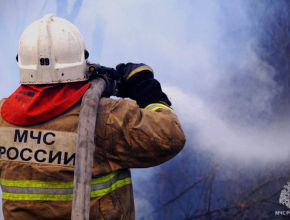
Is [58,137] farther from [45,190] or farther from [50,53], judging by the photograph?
[50,53]

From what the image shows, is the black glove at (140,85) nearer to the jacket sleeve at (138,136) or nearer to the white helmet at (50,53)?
the jacket sleeve at (138,136)

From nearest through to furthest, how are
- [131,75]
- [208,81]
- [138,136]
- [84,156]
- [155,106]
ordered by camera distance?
[84,156] → [138,136] → [155,106] → [131,75] → [208,81]

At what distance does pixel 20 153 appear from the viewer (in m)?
1.49

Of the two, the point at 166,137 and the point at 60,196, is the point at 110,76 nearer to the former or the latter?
the point at 166,137

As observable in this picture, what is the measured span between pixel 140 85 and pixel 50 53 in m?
0.41

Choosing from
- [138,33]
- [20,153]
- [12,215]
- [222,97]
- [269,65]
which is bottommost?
[12,215]

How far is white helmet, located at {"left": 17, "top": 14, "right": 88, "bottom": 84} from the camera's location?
1538mm

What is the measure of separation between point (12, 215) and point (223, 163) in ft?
5.05

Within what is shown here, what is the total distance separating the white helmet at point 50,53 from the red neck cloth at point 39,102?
36 mm

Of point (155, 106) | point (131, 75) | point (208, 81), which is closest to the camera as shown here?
point (155, 106)

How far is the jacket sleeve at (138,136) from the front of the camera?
1.46 meters

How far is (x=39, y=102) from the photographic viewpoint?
59.0 inches

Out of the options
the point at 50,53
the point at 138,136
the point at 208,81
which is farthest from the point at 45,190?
the point at 208,81

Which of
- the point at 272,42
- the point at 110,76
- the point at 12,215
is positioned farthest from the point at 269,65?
the point at 12,215
